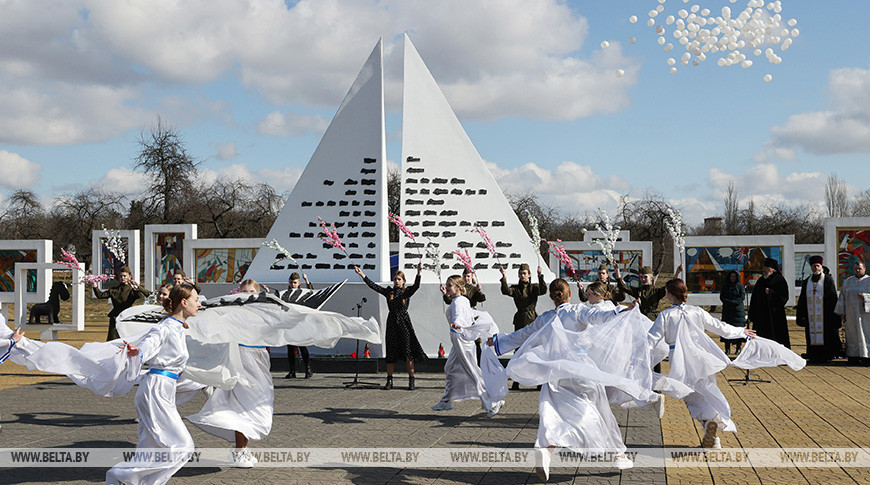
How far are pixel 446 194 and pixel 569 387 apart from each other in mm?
9852

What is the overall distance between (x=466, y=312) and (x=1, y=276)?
54.0 feet

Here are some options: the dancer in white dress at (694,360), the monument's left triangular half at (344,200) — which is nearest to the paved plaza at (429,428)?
the dancer in white dress at (694,360)

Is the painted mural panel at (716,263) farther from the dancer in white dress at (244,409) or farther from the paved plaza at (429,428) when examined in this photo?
the dancer in white dress at (244,409)

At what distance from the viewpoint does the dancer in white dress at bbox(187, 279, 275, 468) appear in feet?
22.6

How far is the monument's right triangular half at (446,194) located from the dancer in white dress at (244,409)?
833 centimetres

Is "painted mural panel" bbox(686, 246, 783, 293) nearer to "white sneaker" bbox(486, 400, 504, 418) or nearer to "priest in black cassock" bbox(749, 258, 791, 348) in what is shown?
"priest in black cassock" bbox(749, 258, 791, 348)

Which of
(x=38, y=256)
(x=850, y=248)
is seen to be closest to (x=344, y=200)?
(x=38, y=256)

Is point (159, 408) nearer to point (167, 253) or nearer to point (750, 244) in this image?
point (750, 244)

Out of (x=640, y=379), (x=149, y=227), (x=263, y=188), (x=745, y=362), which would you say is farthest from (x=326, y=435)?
(x=263, y=188)

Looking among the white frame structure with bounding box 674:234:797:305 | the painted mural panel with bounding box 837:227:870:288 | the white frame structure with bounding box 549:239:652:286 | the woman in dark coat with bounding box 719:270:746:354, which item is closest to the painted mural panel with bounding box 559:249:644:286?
the white frame structure with bounding box 549:239:652:286

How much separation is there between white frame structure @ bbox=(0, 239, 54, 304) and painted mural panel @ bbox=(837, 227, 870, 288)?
1894 centimetres

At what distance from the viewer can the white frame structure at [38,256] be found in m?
20.3

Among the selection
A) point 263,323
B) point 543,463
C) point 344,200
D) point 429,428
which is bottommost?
point 429,428

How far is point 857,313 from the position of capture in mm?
14852
